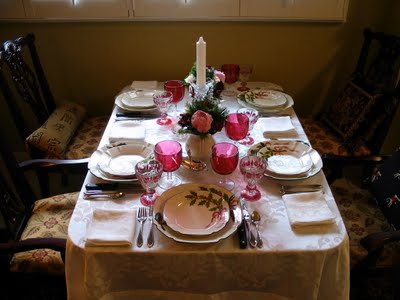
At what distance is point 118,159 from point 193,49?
1.06 meters

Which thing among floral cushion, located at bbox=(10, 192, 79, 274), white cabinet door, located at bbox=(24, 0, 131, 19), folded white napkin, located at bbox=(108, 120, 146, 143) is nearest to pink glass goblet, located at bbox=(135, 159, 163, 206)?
folded white napkin, located at bbox=(108, 120, 146, 143)

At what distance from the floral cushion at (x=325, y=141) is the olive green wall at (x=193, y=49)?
0.28 meters

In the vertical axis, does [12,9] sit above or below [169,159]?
above

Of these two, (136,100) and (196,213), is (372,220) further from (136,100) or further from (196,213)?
(136,100)

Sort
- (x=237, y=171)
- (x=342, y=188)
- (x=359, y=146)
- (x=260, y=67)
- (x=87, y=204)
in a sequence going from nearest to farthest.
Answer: (x=87, y=204)
(x=237, y=171)
(x=342, y=188)
(x=359, y=146)
(x=260, y=67)

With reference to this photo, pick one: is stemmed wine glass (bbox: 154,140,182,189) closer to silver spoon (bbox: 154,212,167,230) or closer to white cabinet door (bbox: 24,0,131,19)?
silver spoon (bbox: 154,212,167,230)

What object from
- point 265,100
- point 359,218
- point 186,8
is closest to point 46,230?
point 265,100

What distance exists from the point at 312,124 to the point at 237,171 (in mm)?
1018

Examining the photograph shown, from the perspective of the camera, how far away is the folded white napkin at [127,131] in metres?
1.54

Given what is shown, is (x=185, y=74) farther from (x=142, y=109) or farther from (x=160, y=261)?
(x=160, y=261)

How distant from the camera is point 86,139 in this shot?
2.09 metres

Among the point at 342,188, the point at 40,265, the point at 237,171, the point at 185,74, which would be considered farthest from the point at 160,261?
the point at 185,74

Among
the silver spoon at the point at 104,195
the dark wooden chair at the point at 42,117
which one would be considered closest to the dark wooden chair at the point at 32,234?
the silver spoon at the point at 104,195

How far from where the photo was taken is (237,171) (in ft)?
4.47
